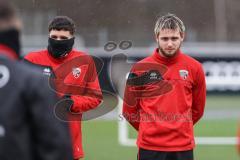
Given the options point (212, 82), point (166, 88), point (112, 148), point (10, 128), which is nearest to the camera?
point (10, 128)

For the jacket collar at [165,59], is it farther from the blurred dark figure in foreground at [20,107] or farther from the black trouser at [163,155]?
the blurred dark figure in foreground at [20,107]

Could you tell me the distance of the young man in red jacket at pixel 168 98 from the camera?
17.6ft

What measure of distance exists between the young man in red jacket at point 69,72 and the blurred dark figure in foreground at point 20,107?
2.42 meters

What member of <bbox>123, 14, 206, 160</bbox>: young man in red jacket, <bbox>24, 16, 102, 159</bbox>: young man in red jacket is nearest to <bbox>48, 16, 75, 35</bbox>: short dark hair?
<bbox>24, 16, 102, 159</bbox>: young man in red jacket

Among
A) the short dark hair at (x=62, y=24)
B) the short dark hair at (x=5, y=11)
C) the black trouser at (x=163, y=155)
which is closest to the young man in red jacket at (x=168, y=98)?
the black trouser at (x=163, y=155)

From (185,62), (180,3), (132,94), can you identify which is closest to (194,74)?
(185,62)

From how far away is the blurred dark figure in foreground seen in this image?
116 inches

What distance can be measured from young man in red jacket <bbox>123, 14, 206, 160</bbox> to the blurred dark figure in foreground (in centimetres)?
242

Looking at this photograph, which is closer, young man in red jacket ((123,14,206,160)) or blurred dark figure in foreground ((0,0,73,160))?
blurred dark figure in foreground ((0,0,73,160))

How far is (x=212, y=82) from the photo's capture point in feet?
52.0

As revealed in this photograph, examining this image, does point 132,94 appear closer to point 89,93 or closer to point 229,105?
point 89,93

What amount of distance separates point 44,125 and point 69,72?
2.73m

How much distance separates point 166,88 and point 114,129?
7.27m

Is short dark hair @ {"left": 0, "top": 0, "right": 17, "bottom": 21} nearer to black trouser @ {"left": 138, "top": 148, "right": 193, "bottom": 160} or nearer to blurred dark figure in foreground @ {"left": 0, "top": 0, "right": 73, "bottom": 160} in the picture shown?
blurred dark figure in foreground @ {"left": 0, "top": 0, "right": 73, "bottom": 160}
